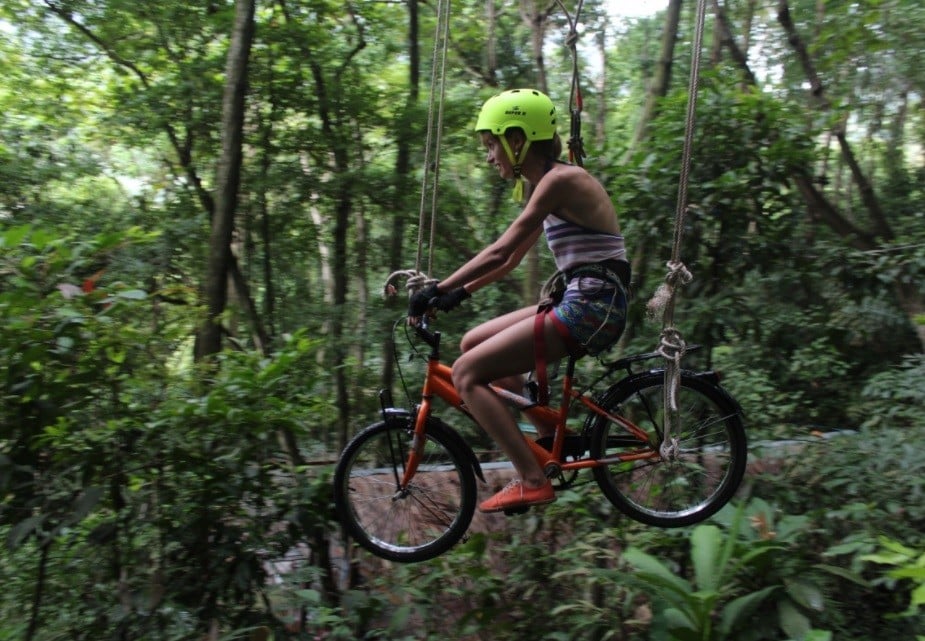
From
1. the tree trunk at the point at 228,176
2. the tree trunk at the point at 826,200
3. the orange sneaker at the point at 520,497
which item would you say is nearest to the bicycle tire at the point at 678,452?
the orange sneaker at the point at 520,497

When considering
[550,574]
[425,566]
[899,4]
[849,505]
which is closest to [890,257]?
[849,505]

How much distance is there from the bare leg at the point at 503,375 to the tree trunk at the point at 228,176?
5.73ft

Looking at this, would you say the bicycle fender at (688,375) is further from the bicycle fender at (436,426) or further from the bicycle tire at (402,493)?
the bicycle tire at (402,493)

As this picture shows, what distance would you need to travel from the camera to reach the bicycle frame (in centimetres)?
309

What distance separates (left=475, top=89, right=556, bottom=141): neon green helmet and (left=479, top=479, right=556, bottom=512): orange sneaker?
56.0 inches

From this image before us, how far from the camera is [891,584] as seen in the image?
11.6ft

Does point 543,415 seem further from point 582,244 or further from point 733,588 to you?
point 733,588

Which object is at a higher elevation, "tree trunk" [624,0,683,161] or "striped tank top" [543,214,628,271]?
"tree trunk" [624,0,683,161]

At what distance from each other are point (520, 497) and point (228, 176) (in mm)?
2550

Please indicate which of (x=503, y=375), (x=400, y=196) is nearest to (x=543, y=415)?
(x=503, y=375)

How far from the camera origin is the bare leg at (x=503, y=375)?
2.93 meters

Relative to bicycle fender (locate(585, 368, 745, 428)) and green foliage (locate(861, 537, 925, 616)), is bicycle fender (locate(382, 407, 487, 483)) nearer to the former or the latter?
bicycle fender (locate(585, 368, 745, 428))

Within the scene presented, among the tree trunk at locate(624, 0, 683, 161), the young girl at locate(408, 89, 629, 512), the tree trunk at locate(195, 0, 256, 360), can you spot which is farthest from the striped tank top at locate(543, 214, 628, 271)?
the tree trunk at locate(624, 0, 683, 161)

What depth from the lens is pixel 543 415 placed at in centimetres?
319
